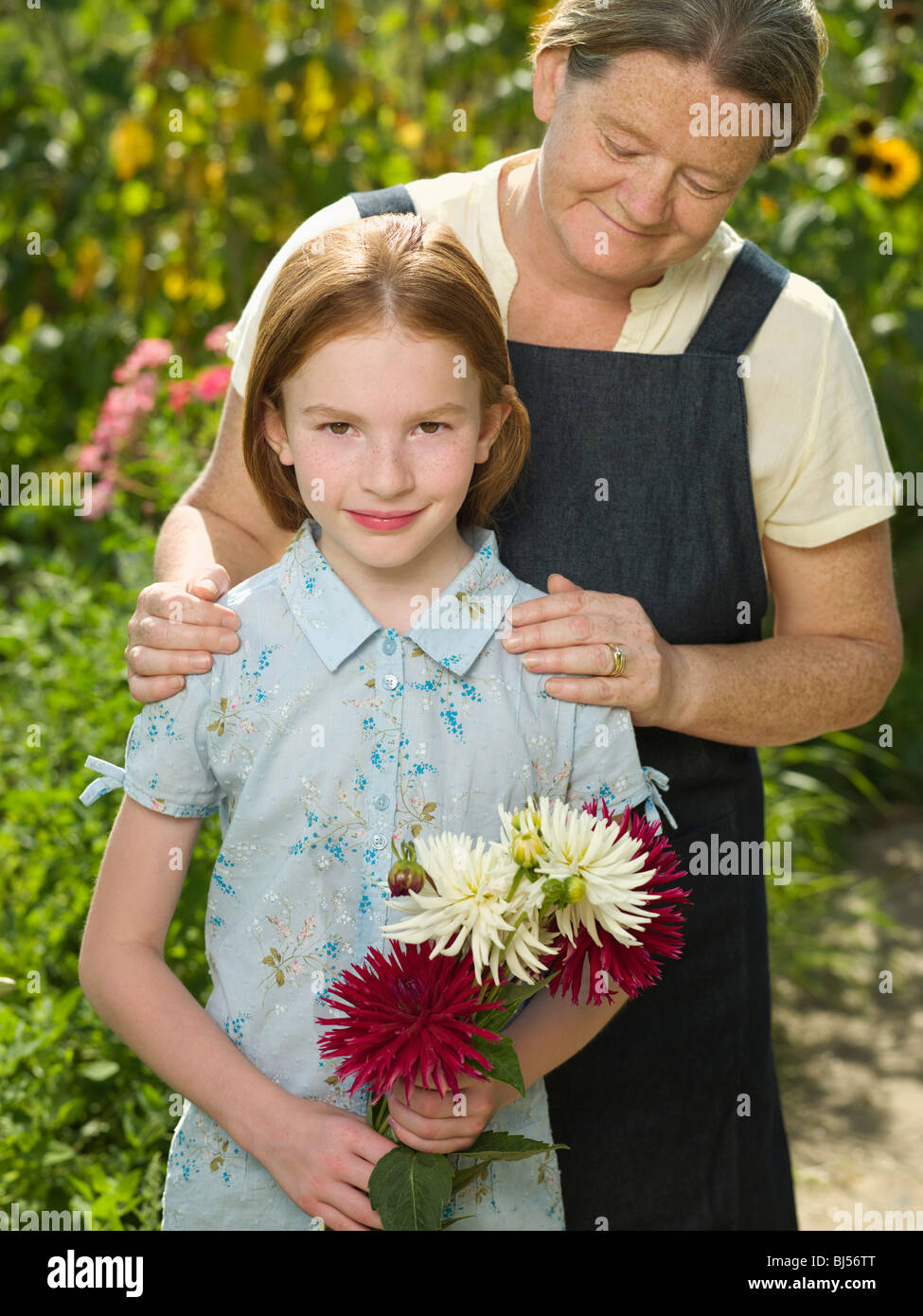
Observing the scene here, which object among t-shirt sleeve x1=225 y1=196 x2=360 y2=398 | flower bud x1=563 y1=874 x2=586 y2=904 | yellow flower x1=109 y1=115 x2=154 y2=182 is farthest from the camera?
yellow flower x1=109 y1=115 x2=154 y2=182

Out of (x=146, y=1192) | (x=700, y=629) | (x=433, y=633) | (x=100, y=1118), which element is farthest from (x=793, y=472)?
(x=100, y=1118)

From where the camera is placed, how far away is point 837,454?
5.26 feet

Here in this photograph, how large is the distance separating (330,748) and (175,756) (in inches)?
5.7

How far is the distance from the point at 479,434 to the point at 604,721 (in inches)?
12.4

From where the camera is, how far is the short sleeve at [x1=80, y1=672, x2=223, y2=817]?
128cm

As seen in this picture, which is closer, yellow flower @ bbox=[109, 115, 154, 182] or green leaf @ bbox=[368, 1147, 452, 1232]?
green leaf @ bbox=[368, 1147, 452, 1232]

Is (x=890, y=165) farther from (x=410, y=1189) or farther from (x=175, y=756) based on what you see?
(x=410, y=1189)

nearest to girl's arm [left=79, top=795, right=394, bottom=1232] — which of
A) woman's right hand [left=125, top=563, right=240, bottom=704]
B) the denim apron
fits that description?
woman's right hand [left=125, top=563, right=240, bottom=704]

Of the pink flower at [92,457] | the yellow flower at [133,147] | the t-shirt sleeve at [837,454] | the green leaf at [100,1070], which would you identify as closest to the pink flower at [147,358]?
the pink flower at [92,457]

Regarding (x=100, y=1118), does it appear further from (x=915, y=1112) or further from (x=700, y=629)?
(x=915, y=1112)

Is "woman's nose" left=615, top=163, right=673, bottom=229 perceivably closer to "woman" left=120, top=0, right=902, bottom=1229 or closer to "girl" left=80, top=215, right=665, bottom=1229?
"woman" left=120, top=0, right=902, bottom=1229

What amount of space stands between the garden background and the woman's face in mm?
1205

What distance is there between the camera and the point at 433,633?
1326 mm

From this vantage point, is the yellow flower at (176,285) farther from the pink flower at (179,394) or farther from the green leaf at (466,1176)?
the green leaf at (466,1176)
